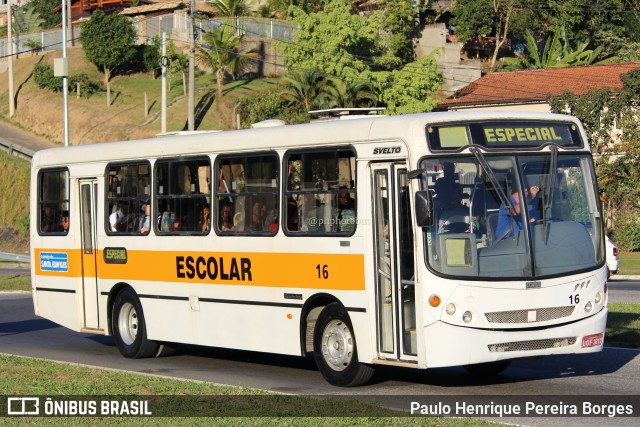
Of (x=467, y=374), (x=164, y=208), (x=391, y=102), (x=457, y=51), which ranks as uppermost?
(x=457, y=51)

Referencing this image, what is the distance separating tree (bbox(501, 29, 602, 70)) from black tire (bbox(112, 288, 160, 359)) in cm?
5440

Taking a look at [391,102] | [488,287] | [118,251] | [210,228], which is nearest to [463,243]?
Answer: [488,287]

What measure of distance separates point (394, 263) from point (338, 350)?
4.69 feet

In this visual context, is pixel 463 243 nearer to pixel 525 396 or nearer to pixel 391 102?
pixel 525 396

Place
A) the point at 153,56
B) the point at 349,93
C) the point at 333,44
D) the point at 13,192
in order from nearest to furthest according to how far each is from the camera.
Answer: the point at 349,93, the point at 13,192, the point at 333,44, the point at 153,56

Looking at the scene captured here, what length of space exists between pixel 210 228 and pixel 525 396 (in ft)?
17.2

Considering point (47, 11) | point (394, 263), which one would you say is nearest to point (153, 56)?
point (47, 11)

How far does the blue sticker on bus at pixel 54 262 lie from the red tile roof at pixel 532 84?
4152 centimetres

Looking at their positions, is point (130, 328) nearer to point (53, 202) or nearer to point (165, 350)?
point (165, 350)

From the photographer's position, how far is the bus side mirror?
11.7 meters

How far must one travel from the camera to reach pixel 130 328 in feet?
56.2

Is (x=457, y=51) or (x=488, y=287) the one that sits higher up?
(x=457, y=51)

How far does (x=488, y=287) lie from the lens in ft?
39.0

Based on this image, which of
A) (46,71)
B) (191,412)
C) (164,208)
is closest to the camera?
(191,412)
